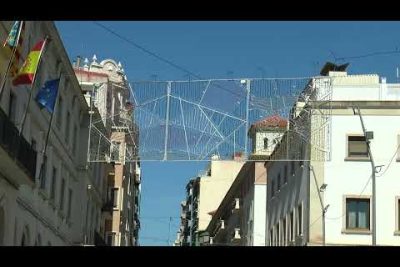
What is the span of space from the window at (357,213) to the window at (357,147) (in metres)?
2.01

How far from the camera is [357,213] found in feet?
123

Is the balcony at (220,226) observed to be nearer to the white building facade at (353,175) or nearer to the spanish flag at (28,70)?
the white building facade at (353,175)

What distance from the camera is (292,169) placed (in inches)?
1634

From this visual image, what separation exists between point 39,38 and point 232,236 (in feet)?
132

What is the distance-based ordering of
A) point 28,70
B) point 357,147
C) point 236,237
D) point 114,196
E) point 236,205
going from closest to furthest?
point 28,70 → point 357,147 → point 114,196 → point 236,237 → point 236,205

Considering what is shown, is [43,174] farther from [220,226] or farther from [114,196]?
[220,226]

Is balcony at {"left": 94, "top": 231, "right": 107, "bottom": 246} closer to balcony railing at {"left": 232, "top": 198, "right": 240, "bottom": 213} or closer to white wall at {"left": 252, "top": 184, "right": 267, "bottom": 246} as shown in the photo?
white wall at {"left": 252, "top": 184, "right": 267, "bottom": 246}

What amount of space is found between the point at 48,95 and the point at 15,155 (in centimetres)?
462

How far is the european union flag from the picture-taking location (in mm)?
25500

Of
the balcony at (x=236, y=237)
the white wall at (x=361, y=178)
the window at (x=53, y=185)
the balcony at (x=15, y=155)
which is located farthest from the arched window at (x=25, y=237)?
the balcony at (x=236, y=237)

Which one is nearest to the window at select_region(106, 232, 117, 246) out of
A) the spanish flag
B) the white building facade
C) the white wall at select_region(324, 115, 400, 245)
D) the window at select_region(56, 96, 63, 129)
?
the white building facade

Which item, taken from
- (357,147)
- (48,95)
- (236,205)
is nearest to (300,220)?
(357,147)
